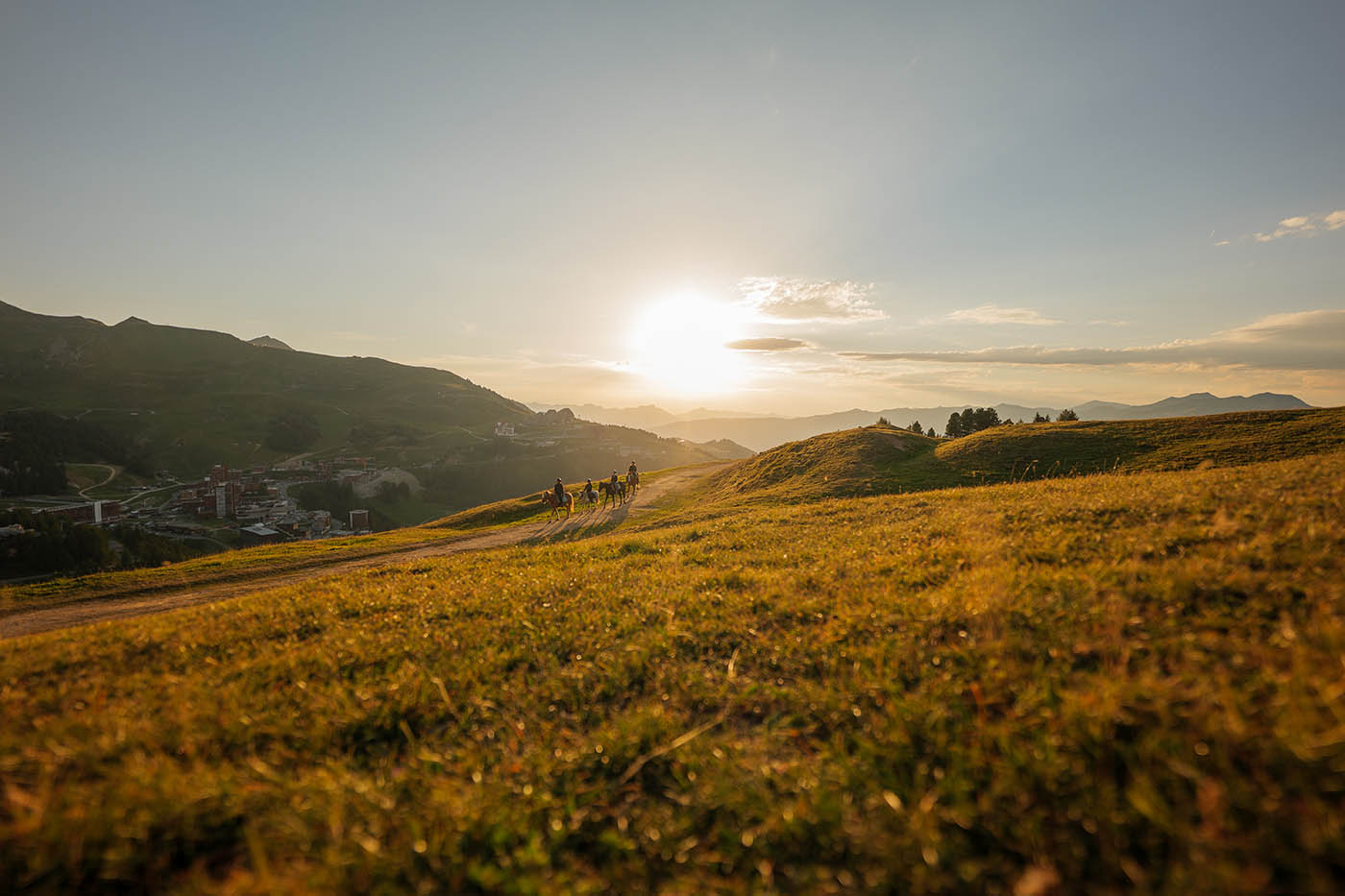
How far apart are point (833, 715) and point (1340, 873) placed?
9.25ft

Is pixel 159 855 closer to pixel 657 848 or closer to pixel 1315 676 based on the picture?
pixel 657 848

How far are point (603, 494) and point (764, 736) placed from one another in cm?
3853

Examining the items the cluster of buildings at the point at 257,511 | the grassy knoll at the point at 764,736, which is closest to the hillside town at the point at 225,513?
the cluster of buildings at the point at 257,511

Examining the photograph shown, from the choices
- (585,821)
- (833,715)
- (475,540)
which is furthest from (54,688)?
(475,540)

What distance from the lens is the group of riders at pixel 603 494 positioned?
37.9 meters

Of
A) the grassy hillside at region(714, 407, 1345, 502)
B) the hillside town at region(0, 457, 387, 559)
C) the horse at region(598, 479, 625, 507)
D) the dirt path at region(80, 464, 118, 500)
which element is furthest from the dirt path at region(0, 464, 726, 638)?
the dirt path at region(80, 464, 118, 500)

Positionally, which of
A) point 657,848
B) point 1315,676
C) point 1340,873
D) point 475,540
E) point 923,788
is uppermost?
point 1315,676

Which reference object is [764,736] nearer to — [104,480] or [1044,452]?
[1044,452]

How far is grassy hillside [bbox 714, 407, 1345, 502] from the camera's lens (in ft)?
88.8

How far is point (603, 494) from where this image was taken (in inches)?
1663

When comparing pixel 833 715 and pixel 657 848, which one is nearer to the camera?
pixel 657 848

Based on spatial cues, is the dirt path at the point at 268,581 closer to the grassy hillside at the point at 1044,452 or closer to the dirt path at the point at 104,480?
the grassy hillside at the point at 1044,452

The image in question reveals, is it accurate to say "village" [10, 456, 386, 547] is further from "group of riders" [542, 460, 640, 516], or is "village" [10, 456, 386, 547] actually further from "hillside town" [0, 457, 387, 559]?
"group of riders" [542, 460, 640, 516]

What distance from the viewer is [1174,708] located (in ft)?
10.6
